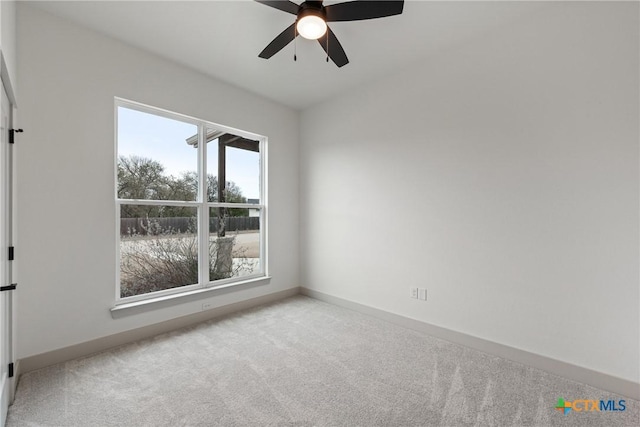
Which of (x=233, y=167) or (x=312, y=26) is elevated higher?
(x=312, y=26)

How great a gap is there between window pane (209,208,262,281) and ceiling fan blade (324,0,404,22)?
98.9 inches

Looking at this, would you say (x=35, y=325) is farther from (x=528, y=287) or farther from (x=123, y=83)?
(x=528, y=287)

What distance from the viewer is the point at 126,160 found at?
9.16 ft

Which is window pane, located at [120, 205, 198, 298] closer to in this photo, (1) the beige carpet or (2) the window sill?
(2) the window sill

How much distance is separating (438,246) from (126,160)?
3.30 meters

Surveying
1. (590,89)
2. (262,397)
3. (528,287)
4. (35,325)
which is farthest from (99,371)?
(590,89)

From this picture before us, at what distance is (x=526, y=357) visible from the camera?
7.71ft

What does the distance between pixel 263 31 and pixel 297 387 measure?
2.99 m

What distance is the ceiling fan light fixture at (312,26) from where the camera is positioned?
1.87 meters

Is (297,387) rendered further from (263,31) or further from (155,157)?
(263,31)

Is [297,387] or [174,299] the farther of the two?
[174,299]

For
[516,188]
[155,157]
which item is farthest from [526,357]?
[155,157]

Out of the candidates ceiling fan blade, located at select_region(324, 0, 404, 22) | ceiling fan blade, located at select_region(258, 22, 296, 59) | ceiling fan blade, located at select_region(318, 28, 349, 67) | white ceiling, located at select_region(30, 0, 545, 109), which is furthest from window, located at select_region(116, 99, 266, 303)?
ceiling fan blade, located at select_region(324, 0, 404, 22)

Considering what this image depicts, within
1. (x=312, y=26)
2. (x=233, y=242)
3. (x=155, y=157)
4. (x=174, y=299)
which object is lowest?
(x=174, y=299)
